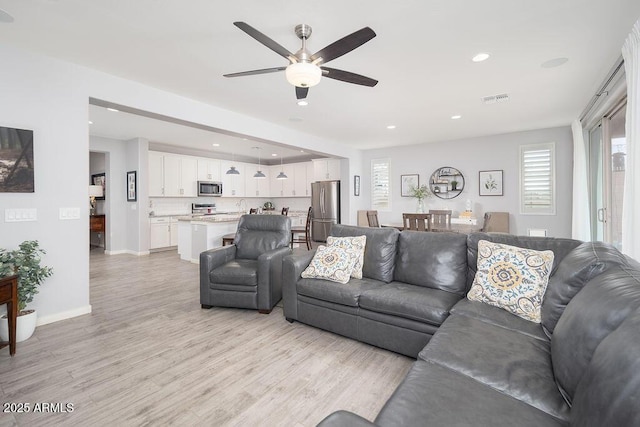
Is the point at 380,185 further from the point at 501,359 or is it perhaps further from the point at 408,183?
the point at 501,359

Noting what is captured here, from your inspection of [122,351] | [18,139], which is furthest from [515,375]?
[18,139]

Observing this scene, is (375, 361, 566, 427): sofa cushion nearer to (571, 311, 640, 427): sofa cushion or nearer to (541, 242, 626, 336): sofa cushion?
(571, 311, 640, 427): sofa cushion

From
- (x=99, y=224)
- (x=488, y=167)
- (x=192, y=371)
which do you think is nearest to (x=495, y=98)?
(x=488, y=167)

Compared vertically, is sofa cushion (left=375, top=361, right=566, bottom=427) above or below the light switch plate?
below

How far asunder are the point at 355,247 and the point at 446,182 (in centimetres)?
473

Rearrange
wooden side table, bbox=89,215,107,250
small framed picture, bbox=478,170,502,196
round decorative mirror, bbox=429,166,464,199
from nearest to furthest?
small framed picture, bbox=478,170,502,196, round decorative mirror, bbox=429,166,464,199, wooden side table, bbox=89,215,107,250

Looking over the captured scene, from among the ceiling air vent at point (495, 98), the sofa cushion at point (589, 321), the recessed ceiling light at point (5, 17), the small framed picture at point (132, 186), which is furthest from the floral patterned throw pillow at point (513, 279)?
the small framed picture at point (132, 186)

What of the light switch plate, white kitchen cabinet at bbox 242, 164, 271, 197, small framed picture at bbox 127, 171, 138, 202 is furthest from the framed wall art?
white kitchen cabinet at bbox 242, 164, 271, 197

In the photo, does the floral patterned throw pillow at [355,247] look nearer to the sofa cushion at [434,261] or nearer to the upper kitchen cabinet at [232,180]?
the sofa cushion at [434,261]

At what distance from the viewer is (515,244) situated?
2.28m

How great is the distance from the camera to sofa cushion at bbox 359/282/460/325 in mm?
2094

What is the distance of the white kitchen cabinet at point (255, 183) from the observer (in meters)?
9.05

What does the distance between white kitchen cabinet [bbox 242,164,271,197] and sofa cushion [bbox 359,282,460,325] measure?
7246 mm

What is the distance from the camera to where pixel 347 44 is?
201 cm
